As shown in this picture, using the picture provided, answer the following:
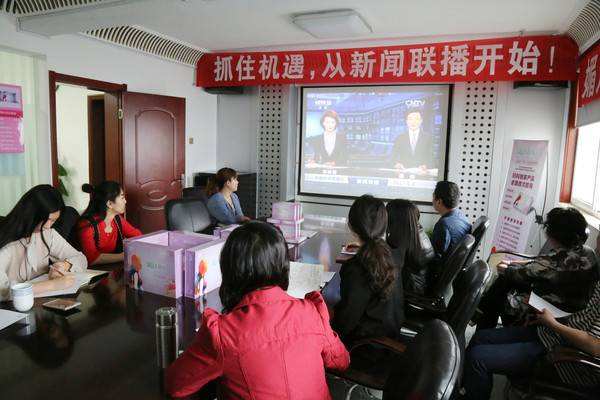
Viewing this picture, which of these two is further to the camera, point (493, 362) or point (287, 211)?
point (287, 211)

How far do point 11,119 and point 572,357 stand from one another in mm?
3938

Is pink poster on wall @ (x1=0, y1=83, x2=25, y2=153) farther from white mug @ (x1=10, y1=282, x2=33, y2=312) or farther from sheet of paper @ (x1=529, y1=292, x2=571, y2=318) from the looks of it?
sheet of paper @ (x1=529, y1=292, x2=571, y2=318)

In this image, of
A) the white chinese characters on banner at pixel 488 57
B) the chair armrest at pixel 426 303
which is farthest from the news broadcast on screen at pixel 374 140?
the chair armrest at pixel 426 303

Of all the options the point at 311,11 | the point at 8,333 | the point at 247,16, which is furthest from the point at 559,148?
the point at 8,333

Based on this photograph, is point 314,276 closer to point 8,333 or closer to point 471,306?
point 471,306

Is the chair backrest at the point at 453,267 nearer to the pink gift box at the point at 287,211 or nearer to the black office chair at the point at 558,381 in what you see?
the black office chair at the point at 558,381

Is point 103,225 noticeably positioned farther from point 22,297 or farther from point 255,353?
point 255,353

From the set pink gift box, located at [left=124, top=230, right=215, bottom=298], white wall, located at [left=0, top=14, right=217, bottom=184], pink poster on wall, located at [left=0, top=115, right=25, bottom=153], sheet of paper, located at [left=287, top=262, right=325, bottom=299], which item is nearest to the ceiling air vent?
white wall, located at [left=0, top=14, right=217, bottom=184]

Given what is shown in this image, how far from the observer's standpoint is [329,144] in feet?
16.9

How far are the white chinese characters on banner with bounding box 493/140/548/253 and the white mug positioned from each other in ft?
12.4

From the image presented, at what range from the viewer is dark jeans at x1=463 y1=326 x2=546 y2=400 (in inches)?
72.9

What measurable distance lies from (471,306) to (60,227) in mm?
2158

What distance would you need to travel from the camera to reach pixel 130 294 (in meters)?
1.72

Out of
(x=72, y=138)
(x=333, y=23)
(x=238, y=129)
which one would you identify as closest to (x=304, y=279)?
(x=333, y=23)
